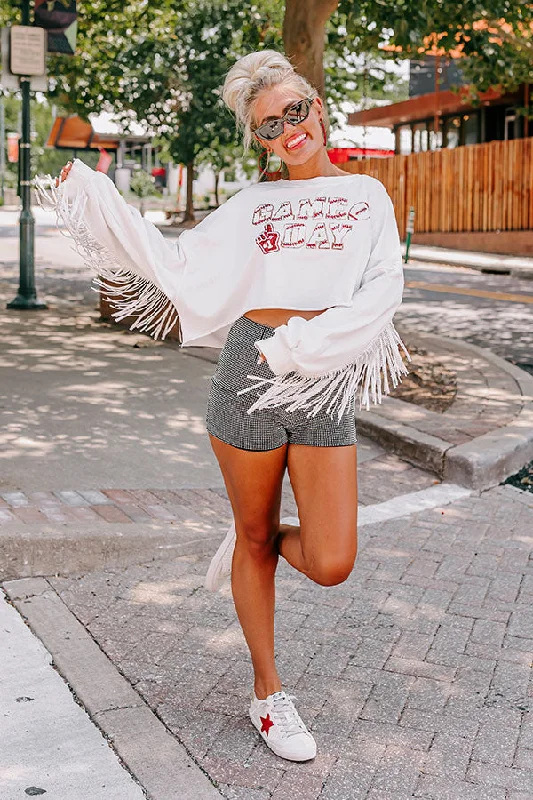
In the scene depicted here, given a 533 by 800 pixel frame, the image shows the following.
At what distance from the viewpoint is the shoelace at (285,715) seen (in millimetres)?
3160

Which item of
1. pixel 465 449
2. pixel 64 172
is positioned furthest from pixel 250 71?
pixel 465 449

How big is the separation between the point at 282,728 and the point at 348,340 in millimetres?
1200

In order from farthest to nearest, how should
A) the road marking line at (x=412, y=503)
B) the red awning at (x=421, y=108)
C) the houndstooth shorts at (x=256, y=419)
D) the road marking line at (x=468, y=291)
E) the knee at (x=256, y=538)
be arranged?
the red awning at (x=421, y=108), the road marking line at (x=468, y=291), the road marking line at (x=412, y=503), the knee at (x=256, y=538), the houndstooth shorts at (x=256, y=419)

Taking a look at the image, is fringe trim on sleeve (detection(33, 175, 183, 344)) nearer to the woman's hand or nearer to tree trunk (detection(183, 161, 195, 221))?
the woman's hand

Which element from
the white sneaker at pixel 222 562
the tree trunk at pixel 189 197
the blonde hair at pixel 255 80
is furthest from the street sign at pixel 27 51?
the tree trunk at pixel 189 197

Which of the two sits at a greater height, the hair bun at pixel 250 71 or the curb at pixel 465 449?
the hair bun at pixel 250 71

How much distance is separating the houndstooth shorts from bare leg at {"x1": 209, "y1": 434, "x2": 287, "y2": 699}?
0.06 meters

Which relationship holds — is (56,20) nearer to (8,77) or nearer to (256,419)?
(8,77)

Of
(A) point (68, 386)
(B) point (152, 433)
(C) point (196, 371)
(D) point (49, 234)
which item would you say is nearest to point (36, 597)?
(B) point (152, 433)

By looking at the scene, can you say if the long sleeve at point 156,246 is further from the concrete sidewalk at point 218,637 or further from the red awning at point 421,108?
the red awning at point 421,108

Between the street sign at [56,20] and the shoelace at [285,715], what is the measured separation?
413 inches

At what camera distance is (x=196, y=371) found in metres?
8.69

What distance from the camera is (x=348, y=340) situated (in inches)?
115

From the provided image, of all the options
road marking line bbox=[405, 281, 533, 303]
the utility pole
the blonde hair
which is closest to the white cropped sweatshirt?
the blonde hair
